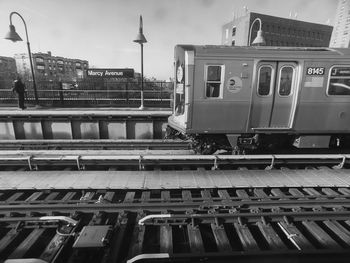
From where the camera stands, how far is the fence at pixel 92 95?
1371cm

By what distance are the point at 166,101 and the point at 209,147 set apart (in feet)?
24.5

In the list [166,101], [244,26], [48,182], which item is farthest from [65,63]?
[48,182]

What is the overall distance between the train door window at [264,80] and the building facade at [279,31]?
175 feet

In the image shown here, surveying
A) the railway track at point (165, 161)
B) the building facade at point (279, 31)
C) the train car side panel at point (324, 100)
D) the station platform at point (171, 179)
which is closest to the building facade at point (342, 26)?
the train car side panel at point (324, 100)

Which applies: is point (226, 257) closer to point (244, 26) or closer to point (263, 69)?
point (263, 69)

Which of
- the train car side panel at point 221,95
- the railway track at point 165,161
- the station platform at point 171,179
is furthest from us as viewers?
the train car side panel at point 221,95

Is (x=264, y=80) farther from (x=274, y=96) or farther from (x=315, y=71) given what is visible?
(x=315, y=71)

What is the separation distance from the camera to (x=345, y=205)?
14.3 ft

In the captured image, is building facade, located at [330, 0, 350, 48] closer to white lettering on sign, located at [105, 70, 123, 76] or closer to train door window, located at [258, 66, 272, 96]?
train door window, located at [258, 66, 272, 96]

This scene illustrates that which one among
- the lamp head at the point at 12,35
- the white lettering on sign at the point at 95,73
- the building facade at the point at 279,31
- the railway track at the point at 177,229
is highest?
the building facade at the point at 279,31

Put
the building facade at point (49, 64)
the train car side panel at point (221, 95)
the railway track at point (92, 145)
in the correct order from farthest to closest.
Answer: the building facade at point (49, 64)
the railway track at point (92, 145)
the train car side panel at point (221, 95)

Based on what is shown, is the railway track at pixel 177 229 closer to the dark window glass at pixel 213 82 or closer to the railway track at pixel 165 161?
the railway track at pixel 165 161

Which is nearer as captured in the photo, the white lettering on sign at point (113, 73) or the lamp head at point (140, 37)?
the lamp head at point (140, 37)

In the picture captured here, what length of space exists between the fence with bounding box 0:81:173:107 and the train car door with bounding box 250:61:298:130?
771 centimetres
